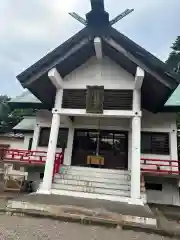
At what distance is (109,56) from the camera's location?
25.6 ft

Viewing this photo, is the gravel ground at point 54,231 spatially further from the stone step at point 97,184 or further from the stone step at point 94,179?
the stone step at point 94,179

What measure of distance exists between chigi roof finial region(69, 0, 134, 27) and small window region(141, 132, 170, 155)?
5166 mm

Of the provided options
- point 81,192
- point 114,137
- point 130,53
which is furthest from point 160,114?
point 81,192

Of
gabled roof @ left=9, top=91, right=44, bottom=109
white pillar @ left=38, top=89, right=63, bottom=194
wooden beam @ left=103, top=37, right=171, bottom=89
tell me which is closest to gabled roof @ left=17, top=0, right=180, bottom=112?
wooden beam @ left=103, top=37, right=171, bottom=89

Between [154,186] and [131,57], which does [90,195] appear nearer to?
[154,186]

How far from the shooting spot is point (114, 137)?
390 inches

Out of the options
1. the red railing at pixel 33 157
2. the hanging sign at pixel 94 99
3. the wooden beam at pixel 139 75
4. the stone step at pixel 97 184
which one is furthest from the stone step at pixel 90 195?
the wooden beam at pixel 139 75

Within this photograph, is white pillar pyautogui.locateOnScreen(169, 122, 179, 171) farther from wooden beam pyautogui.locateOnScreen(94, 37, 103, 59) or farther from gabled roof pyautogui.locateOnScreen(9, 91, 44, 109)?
gabled roof pyautogui.locateOnScreen(9, 91, 44, 109)

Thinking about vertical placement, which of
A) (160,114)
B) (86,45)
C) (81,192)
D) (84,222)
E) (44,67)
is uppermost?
(86,45)

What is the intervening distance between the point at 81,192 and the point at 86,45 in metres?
4.86

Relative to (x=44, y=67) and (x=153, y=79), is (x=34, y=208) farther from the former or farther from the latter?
(x=153, y=79)

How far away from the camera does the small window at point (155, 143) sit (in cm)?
939

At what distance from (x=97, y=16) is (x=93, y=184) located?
537cm

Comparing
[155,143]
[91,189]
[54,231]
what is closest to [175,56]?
[155,143]
